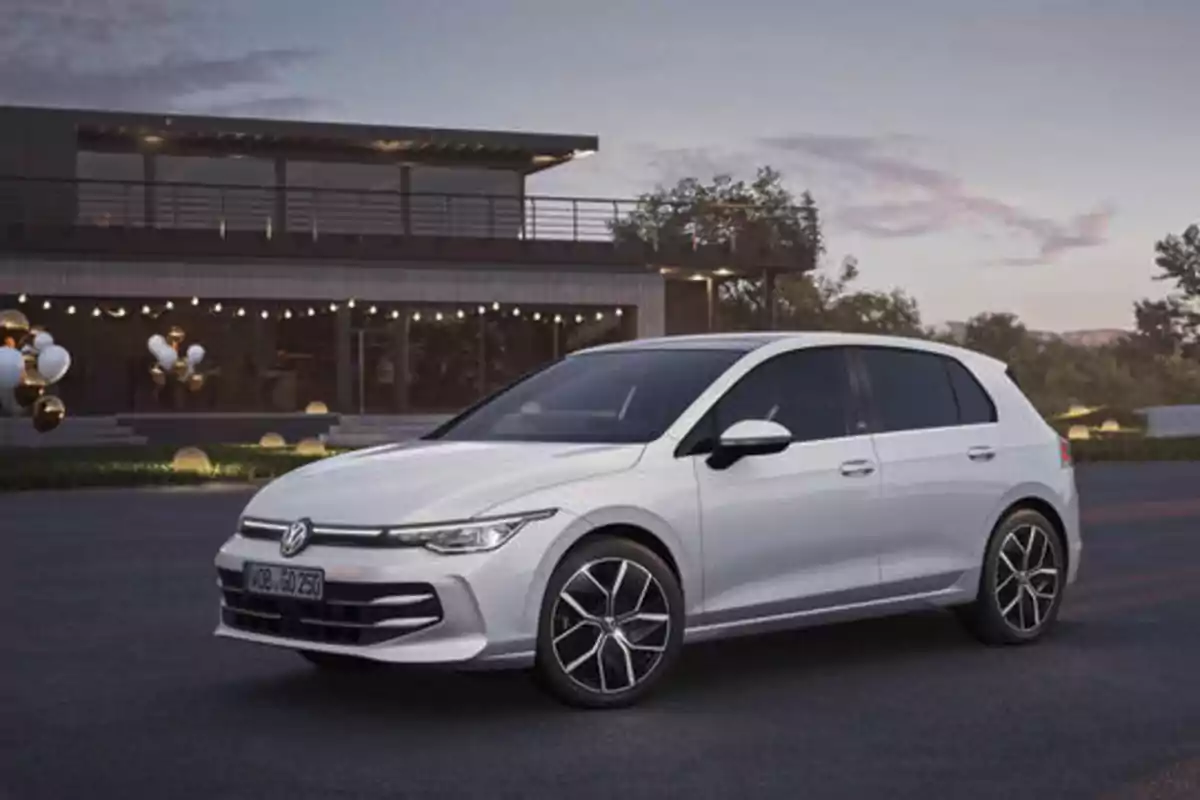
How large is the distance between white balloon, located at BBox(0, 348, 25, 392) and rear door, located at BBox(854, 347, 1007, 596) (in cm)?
2104

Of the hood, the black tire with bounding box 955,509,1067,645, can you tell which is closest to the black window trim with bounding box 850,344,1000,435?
the black tire with bounding box 955,509,1067,645

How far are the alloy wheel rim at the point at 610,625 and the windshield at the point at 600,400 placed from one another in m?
0.70

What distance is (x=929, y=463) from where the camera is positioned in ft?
30.1

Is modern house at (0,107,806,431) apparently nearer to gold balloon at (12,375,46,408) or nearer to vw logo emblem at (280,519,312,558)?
gold balloon at (12,375,46,408)

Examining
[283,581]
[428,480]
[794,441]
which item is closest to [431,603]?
[428,480]

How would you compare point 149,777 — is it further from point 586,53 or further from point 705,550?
point 586,53

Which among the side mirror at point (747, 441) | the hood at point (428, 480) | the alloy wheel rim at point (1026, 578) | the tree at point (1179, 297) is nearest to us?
Answer: the hood at point (428, 480)

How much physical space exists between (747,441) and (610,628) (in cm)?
104

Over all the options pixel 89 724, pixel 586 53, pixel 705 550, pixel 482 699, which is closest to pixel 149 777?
pixel 89 724

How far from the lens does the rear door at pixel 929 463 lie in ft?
29.5

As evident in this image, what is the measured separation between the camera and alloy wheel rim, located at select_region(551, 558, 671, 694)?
25.0ft

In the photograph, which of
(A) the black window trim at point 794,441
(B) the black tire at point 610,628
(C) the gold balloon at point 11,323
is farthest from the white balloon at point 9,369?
(B) the black tire at point 610,628

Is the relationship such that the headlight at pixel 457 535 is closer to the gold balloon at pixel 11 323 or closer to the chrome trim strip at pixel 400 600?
the chrome trim strip at pixel 400 600

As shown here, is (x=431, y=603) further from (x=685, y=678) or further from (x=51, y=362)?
(x=51, y=362)
